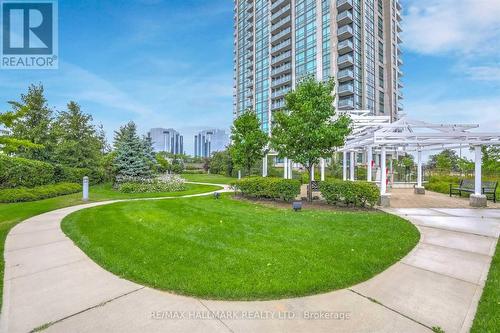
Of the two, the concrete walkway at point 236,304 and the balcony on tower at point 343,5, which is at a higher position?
the balcony on tower at point 343,5

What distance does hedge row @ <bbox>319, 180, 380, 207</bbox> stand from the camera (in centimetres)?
899

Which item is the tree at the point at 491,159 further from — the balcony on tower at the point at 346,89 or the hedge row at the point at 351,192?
the balcony on tower at the point at 346,89

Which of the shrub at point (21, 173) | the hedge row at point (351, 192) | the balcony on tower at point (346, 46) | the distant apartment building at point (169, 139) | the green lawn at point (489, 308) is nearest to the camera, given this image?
the green lawn at point (489, 308)

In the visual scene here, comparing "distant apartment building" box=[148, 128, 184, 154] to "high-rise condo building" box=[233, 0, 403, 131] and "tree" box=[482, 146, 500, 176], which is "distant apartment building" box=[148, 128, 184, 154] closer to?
"high-rise condo building" box=[233, 0, 403, 131]

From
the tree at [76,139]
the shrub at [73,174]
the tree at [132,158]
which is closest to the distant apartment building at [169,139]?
the tree at [76,139]

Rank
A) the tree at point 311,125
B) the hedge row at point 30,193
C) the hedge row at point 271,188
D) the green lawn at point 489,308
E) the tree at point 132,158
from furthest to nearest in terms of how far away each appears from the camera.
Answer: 1. the tree at point 132,158
2. the hedge row at point 30,193
3. the hedge row at point 271,188
4. the tree at point 311,125
5. the green lawn at point 489,308

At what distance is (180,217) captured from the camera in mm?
7336

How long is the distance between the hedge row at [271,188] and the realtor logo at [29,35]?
9509 millimetres

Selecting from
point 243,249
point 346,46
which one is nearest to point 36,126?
point 243,249

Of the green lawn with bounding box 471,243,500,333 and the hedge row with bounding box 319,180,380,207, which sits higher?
the hedge row with bounding box 319,180,380,207

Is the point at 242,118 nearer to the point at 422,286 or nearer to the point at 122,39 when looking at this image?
the point at 122,39

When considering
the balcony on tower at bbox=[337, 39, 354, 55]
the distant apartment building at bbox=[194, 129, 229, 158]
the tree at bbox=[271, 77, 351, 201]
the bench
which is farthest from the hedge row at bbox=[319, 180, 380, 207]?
the distant apartment building at bbox=[194, 129, 229, 158]

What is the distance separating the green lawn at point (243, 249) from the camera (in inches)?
130

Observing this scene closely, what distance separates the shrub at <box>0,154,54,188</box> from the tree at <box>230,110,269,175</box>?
11.9m
